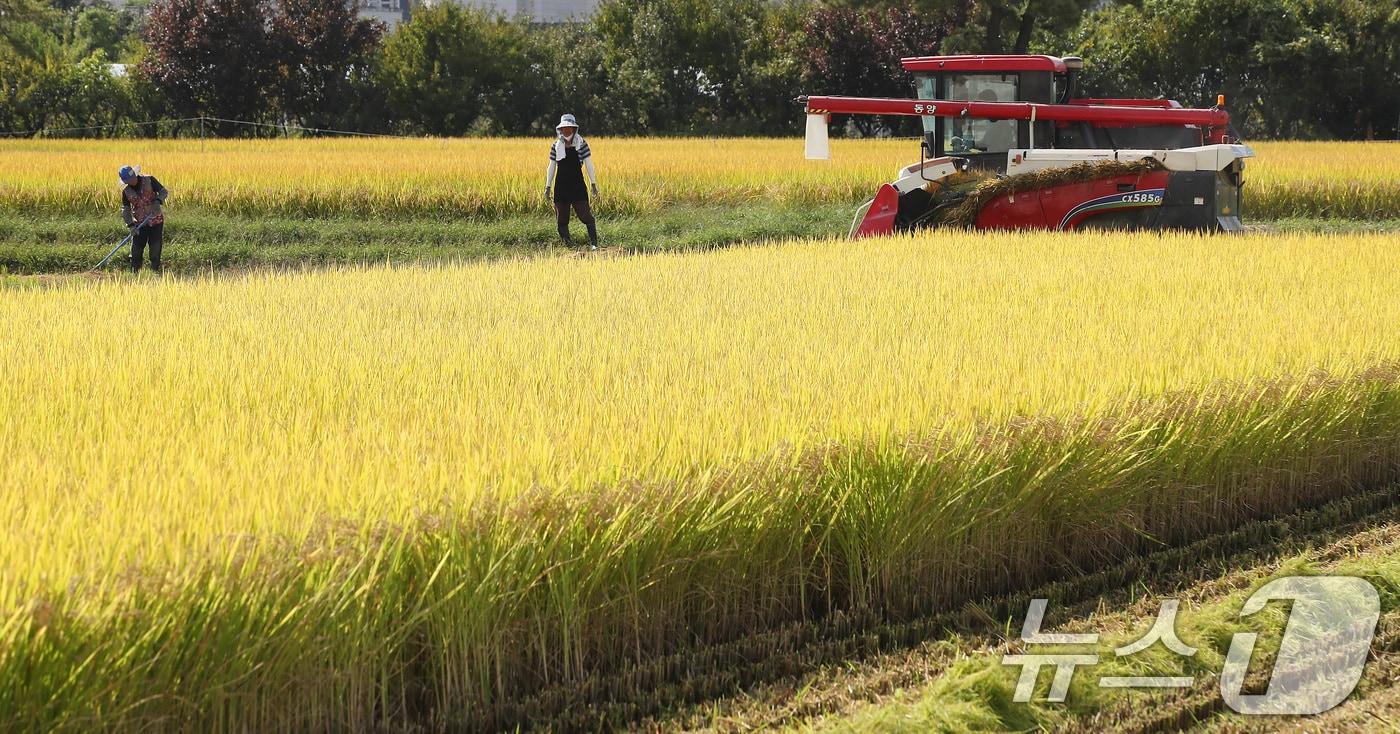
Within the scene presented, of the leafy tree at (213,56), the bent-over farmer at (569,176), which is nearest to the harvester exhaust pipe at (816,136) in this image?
the bent-over farmer at (569,176)

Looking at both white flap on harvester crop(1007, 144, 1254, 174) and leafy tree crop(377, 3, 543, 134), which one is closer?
white flap on harvester crop(1007, 144, 1254, 174)

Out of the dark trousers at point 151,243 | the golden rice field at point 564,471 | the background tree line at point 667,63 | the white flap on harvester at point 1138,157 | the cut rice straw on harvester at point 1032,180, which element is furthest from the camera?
the background tree line at point 667,63

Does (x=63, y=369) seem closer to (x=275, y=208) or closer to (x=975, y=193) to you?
(x=975, y=193)

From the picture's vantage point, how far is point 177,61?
128ft

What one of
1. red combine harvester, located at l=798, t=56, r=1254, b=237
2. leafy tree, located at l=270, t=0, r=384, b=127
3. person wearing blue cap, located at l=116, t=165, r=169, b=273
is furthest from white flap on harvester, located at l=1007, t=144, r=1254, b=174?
leafy tree, located at l=270, t=0, r=384, b=127

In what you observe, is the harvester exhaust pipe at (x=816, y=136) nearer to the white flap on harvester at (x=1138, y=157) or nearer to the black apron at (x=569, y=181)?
the white flap on harvester at (x=1138, y=157)

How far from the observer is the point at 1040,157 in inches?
489

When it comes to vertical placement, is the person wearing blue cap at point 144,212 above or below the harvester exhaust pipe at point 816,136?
below

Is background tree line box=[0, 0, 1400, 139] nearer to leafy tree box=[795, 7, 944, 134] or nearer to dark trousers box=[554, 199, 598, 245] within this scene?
leafy tree box=[795, 7, 944, 134]

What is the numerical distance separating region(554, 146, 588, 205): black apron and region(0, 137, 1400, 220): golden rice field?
294 cm

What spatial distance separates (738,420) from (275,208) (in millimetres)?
14076

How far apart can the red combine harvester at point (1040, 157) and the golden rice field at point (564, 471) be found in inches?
182

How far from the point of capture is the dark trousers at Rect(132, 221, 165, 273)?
12844mm

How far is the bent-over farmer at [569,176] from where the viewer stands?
1439 centimetres
